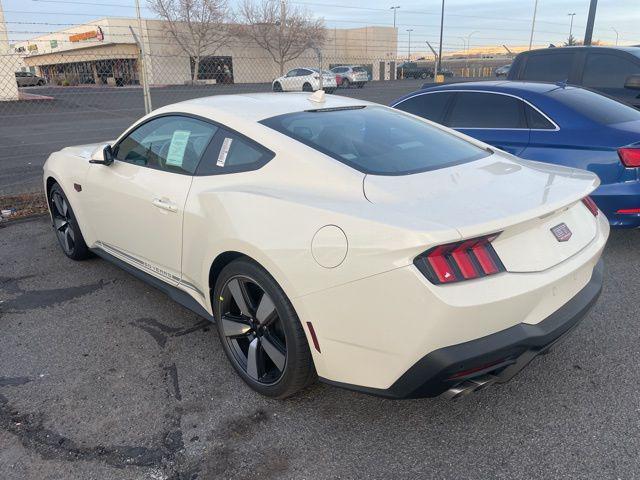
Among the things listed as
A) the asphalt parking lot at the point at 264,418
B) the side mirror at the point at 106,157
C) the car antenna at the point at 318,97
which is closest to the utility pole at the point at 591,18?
the asphalt parking lot at the point at 264,418

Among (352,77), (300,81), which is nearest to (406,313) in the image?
(300,81)

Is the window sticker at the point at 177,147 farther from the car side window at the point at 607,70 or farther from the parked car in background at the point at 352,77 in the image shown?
the parked car in background at the point at 352,77

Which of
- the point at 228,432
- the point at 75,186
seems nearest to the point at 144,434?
the point at 228,432

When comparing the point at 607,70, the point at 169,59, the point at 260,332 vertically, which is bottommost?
the point at 260,332

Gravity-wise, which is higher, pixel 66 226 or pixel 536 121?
pixel 536 121

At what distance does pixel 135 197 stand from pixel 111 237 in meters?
0.61

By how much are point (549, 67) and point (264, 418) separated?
716cm

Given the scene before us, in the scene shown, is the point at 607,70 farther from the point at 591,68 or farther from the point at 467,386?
the point at 467,386

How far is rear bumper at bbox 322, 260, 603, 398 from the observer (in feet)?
6.64

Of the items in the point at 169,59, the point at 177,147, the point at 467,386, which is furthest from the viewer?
the point at 169,59

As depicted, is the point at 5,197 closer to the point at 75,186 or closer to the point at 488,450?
the point at 75,186

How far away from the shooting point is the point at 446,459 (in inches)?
90.3

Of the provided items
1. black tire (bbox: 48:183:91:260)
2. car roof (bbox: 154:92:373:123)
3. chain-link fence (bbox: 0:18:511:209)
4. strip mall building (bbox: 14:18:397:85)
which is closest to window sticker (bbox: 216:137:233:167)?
car roof (bbox: 154:92:373:123)

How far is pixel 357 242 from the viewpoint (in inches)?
82.7
